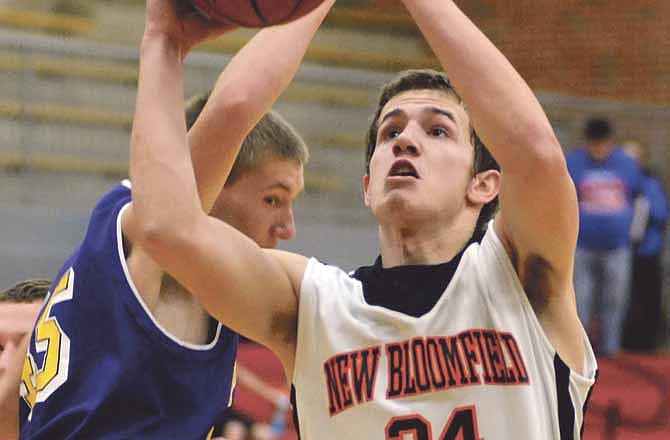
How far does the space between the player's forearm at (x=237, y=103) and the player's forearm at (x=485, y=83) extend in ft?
0.92

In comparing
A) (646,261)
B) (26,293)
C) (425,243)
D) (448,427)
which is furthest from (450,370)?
(646,261)

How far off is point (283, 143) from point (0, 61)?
5.18 m

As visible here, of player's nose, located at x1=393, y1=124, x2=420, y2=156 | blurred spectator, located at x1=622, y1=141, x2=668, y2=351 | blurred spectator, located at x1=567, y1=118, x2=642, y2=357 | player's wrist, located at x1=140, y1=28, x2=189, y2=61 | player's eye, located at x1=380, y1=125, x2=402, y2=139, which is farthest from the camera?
blurred spectator, located at x1=622, y1=141, x2=668, y2=351

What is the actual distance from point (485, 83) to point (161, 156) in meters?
0.69

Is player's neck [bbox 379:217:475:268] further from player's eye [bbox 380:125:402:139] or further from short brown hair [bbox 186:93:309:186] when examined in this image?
short brown hair [bbox 186:93:309:186]

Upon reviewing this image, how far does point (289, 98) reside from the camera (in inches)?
360

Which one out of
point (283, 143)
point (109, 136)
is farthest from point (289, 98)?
point (283, 143)

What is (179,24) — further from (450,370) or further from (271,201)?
(450,370)

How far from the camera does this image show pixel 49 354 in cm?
285

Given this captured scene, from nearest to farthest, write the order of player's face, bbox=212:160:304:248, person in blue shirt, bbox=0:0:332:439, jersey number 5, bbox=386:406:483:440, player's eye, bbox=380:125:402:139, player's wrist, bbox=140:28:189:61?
player's wrist, bbox=140:28:189:61
jersey number 5, bbox=386:406:483:440
person in blue shirt, bbox=0:0:332:439
player's eye, bbox=380:125:402:139
player's face, bbox=212:160:304:248

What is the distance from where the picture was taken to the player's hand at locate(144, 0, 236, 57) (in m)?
2.49

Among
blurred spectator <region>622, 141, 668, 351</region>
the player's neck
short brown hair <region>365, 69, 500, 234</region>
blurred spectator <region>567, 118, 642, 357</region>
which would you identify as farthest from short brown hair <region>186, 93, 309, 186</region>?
blurred spectator <region>622, 141, 668, 351</region>

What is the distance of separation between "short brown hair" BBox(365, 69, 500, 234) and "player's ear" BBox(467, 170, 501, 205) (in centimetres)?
2

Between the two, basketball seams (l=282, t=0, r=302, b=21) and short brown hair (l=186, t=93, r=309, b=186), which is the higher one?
basketball seams (l=282, t=0, r=302, b=21)
